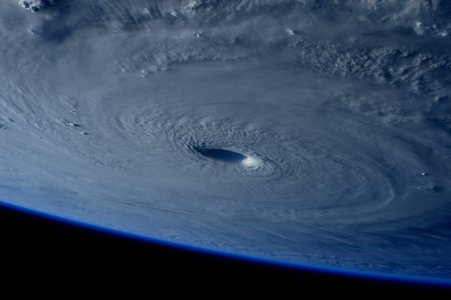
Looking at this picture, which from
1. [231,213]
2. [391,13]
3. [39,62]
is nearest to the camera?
[391,13]

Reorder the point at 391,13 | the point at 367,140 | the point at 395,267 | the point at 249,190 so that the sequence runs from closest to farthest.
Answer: the point at 391,13, the point at 367,140, the point at 249,190, the point at 395,267

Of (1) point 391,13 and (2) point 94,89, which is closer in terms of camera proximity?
(1) point 391,13

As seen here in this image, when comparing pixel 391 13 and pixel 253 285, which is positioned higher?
pixel 391 13

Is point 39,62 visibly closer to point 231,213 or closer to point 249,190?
point 249,190

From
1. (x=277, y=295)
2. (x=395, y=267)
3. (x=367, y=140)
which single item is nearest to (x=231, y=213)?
(x=367, y=140)

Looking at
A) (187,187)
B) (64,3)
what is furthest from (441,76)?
(187,187)

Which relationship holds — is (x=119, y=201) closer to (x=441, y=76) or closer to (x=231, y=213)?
(x=231, y=213)

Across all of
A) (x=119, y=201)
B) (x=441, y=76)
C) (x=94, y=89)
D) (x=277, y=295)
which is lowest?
(x=277, y=295)
